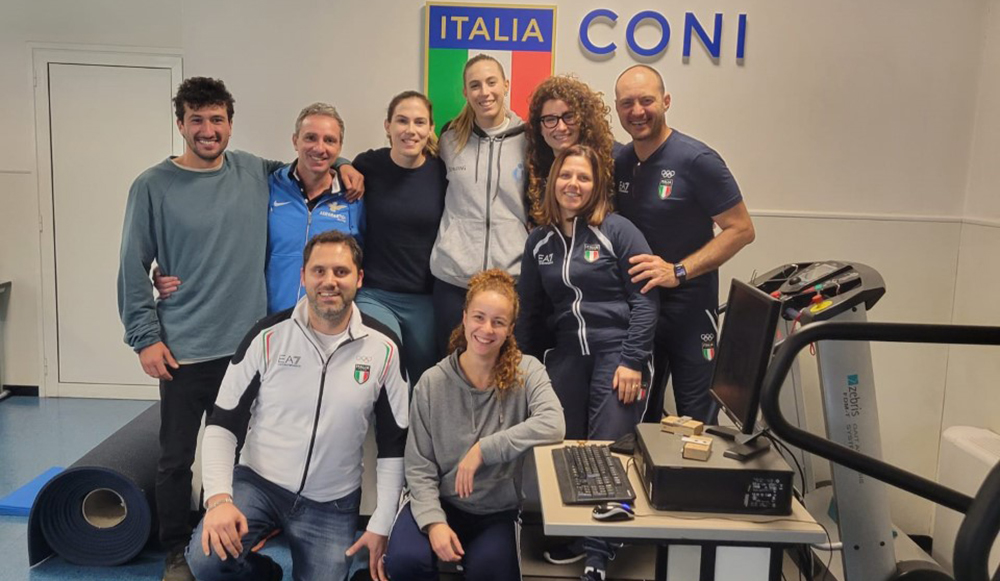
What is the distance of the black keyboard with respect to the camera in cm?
195

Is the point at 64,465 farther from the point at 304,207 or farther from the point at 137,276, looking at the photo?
the point at 304,207

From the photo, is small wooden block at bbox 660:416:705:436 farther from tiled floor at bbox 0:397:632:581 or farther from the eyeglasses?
the eyeglasses

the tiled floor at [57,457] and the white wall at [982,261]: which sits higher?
the white wall at [982,261]

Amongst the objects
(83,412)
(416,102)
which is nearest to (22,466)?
(83,412)

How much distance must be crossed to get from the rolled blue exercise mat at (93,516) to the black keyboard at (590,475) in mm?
1796

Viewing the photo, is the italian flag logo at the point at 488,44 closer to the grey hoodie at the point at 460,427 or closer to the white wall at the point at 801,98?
the white wall at the point at 801,98

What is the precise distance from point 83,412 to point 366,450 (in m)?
2.76

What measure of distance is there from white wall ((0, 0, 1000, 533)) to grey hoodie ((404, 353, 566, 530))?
4.75 feet

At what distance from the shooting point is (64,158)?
506 cm

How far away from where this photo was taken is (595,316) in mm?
2701

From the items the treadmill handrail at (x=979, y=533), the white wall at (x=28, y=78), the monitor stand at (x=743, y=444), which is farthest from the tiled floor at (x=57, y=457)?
the treadmill handrail at (x=979, y=533)

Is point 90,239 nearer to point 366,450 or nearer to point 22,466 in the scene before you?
point 22,466

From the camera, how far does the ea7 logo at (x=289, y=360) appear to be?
2.54 meters

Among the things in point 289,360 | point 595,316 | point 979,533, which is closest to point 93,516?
point 289,360
